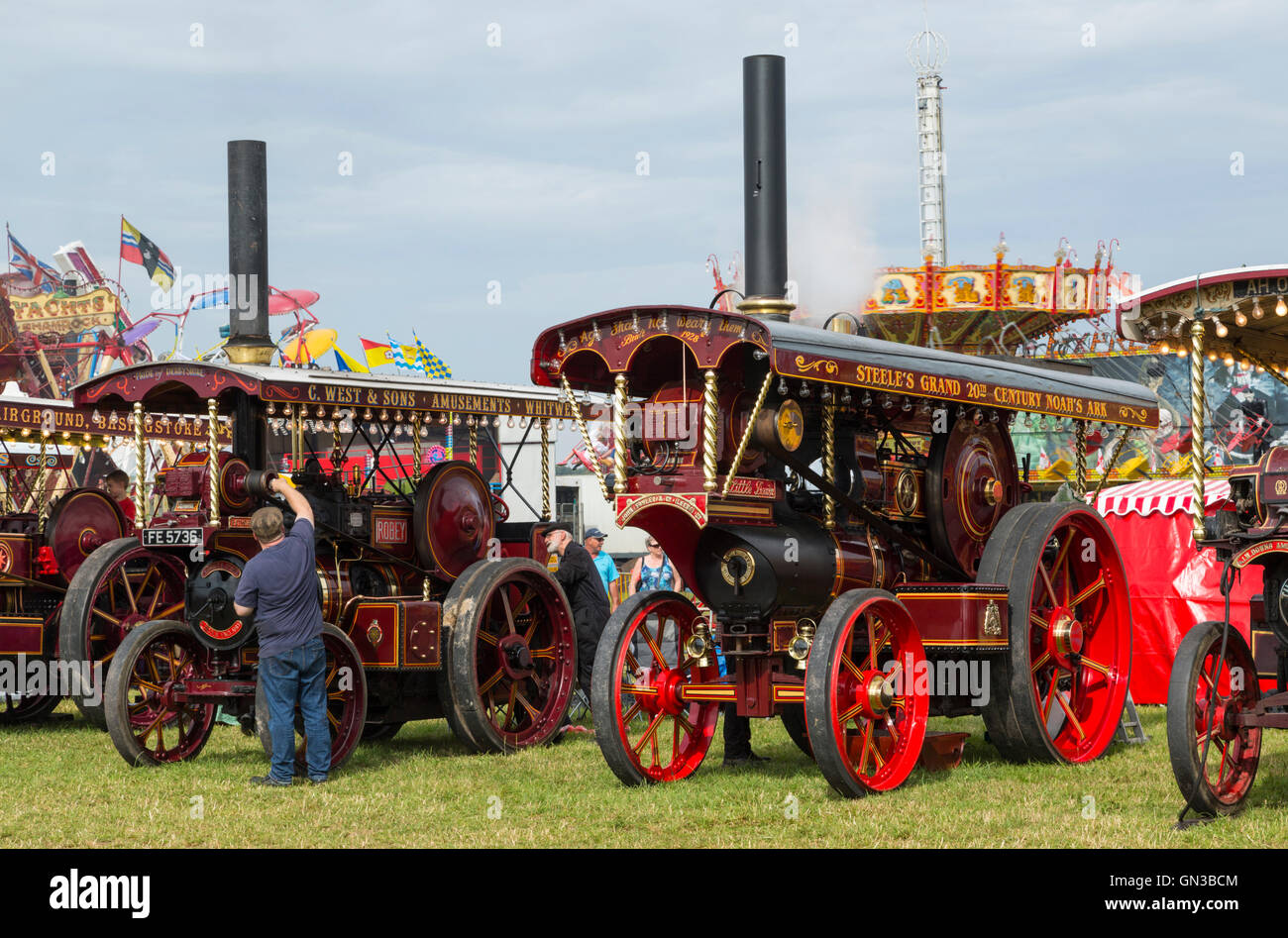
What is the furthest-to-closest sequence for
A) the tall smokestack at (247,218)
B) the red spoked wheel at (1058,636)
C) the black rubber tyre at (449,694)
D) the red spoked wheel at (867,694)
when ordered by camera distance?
1. the tall smokestack at (247,218)
2. the black rubber tyre at (449,694)
3. the red spoked wheel at (1058,636)
4. the red spoked wheel at (867,694)

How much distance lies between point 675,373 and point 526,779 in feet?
6.97

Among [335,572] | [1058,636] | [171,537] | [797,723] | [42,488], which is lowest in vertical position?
[797,723]

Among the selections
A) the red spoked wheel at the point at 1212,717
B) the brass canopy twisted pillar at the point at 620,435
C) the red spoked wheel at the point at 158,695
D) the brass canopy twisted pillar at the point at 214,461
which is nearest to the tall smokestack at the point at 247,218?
the brass canopy twisted pillar at the point at 214,461

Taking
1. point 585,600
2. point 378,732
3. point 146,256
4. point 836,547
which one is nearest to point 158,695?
point 378,732

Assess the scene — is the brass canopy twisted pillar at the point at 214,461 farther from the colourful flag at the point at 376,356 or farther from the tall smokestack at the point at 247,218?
the colourful flag at the point at 376,356

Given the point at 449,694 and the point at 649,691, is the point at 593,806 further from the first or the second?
the point at 449,694

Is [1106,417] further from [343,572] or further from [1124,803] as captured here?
[343,572]

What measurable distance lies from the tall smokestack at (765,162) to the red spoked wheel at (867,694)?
284 centimetres

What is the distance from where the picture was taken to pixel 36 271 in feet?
138

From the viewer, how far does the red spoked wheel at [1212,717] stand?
5.64 meters

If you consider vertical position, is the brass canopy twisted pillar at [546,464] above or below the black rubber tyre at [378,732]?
above

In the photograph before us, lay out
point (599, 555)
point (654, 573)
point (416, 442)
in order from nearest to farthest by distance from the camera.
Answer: point (416, 442)
point (654, 573)
point (599, 555)

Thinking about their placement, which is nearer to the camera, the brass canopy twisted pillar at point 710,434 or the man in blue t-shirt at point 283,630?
the brass canopy twisted pillar at point 710,434

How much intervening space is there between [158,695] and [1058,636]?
5.00 m
